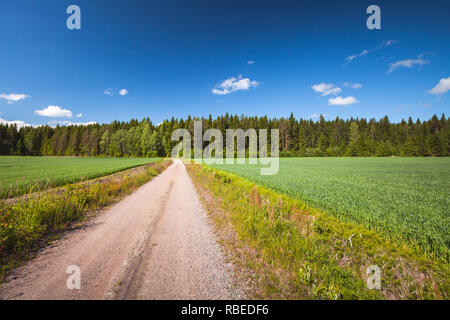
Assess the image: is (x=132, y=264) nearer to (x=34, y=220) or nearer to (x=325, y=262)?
(x=34, y=220)

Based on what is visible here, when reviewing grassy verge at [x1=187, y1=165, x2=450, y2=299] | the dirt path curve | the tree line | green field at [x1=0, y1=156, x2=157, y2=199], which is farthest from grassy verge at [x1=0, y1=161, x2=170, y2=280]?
the tree line

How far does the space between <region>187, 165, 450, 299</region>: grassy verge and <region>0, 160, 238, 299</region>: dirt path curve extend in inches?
33.8

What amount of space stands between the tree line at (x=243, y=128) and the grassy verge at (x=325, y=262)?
75.4 metres

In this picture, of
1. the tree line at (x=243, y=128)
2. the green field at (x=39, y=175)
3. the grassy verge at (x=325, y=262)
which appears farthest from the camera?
the tree line at (x=243, y=128)

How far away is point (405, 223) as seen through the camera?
5203 mm

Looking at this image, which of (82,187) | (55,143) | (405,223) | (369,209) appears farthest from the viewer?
(55,143)

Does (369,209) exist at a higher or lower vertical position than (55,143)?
lower

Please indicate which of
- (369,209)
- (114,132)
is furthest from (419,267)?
(114,132)

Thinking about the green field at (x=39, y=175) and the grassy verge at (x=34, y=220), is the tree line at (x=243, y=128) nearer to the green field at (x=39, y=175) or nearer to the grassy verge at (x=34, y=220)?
the green field at (x=39, y=175)

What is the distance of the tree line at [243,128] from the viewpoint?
79.8 meters

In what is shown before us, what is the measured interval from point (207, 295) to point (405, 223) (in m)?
6.52

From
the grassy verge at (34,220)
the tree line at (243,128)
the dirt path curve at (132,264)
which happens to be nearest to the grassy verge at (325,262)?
the dirt path curve at (132,264)

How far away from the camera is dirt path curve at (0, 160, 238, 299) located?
9.75 ft
